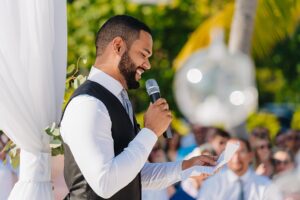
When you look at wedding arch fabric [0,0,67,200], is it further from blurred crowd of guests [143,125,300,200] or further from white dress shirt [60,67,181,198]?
blurred crowd of guests [143,125,300,200]

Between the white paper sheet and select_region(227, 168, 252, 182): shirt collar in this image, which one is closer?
the white paper sheet

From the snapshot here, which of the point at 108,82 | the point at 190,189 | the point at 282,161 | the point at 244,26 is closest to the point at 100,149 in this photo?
the point at 108,82

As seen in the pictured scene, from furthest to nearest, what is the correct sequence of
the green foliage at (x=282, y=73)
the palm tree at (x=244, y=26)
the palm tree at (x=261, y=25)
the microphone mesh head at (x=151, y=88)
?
1. the green foliage at (x=282, y=73)
2. the palm tree at (x=261, y=25)
3. the palm tree at (x=244, y=26)
4. the microphone mesh head at (x=151, y=88)

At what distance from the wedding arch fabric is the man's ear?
483mm

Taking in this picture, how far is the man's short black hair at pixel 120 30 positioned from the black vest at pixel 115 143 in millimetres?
206

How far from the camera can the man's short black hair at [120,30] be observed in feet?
14.7

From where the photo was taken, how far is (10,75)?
15.3 ft

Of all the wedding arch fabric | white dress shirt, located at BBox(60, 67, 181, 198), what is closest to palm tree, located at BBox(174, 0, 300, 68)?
the wedding arch fabric

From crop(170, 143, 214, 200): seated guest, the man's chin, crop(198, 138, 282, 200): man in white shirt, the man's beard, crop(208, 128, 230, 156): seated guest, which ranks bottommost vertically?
crop(170, 143, 214, 200): seated guest

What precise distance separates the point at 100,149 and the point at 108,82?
0.47m

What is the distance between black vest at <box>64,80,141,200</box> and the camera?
431cm

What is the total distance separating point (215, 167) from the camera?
4633mm

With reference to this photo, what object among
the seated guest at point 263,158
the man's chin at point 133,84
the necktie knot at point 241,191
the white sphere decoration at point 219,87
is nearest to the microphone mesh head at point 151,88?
the man's chin at point 133,84

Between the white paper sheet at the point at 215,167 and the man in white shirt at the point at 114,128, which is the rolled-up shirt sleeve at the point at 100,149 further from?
the white paper sheet at the point at 215,167
